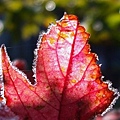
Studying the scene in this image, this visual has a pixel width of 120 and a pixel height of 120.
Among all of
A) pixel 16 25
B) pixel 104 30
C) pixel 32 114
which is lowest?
pixel 32 114

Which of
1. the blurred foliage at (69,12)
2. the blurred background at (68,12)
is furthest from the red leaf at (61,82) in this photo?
the blurred foliage at (69,12)

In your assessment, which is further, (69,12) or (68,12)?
(68,12)

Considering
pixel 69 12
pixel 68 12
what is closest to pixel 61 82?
pixel 69 12

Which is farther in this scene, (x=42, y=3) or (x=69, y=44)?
(x=42, y=3)

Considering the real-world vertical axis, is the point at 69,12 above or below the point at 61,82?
above

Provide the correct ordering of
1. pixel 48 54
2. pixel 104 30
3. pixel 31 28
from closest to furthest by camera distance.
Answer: pixel 48 54
pixel 104 30
pixel 31 28

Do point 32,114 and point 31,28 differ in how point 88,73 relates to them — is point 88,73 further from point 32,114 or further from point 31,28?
point 31,28

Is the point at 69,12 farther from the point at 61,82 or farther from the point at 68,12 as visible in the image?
the point at 61,82

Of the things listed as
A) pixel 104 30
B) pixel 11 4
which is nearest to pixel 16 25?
pixel 11 4
